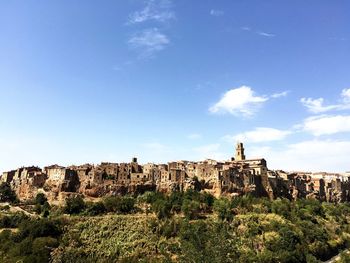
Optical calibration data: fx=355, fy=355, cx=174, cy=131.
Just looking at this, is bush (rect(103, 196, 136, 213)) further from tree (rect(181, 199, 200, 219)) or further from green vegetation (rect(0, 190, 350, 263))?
tree (rect(181, 199, 200, 219))

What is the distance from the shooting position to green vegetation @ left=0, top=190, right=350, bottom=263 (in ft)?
146

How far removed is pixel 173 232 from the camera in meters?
51.2

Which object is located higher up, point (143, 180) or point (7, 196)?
point (143, 180)

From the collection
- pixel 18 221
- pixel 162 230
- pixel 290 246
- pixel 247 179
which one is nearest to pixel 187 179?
pixel 247 179

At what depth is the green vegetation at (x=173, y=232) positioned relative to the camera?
4438 centimetres

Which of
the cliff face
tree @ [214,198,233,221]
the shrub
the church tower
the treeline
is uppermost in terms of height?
the church tower

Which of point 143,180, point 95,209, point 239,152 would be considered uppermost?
point 239,152

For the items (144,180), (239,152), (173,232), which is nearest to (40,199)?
(144,180)

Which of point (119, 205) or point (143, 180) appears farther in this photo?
point (143, 180)

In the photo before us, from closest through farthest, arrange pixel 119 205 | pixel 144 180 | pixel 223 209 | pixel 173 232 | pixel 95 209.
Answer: pixel 173 232 < pixel 95 209 < pixel 223 209 < pixel 119 205 < pixel 144 180

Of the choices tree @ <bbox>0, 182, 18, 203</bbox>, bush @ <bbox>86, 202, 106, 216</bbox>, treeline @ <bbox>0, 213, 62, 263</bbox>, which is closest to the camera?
treeline @ <bbox>0, 213, 62, 263</bbox>

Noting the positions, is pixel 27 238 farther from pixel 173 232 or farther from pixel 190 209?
pixel 190 209

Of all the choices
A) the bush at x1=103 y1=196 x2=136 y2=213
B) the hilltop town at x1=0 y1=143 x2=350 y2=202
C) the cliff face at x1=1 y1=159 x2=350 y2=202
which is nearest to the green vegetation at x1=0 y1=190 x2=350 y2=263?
the bush at x1=103 y1=196 x2=136 y2=213

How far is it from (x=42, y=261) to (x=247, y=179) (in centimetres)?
3979
